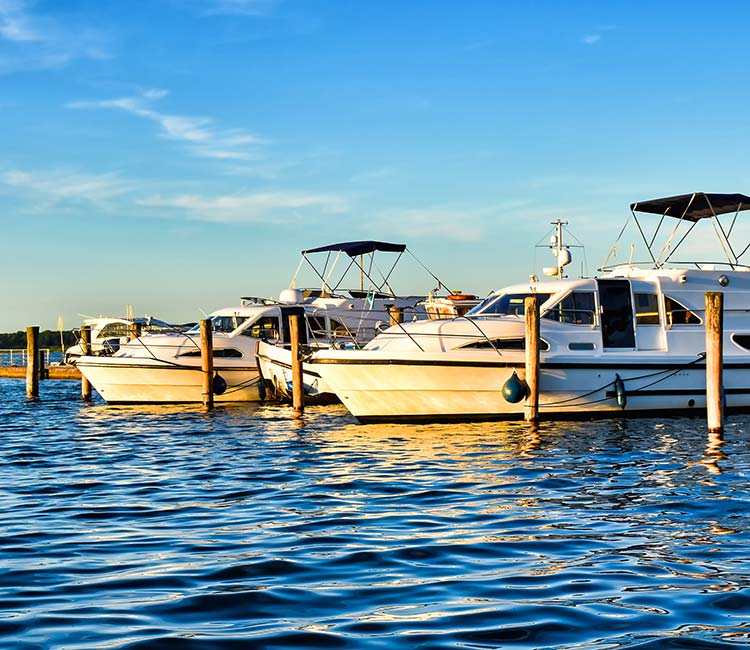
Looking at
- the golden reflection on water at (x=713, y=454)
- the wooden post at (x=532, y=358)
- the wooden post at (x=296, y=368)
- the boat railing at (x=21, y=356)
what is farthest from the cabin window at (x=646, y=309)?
the boat railing at (x=21, y=356)

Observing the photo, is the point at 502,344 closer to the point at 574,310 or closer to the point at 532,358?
the point at 532,358

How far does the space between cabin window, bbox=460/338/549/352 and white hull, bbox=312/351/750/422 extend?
355 millimetres

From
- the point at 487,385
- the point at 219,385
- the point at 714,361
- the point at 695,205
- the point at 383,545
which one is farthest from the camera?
the point at 219,385

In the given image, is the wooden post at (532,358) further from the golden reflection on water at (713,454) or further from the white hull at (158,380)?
the white hull at (158,380)

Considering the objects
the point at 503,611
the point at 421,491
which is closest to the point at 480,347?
the point at 421,491

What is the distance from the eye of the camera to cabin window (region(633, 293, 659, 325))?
2289cm

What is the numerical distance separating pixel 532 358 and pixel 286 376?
10016 mm

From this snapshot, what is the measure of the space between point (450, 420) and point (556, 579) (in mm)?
13665

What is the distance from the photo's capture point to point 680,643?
6406 mm

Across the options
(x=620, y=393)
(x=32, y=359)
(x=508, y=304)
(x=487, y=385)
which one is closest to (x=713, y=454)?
(x=620, y=393)

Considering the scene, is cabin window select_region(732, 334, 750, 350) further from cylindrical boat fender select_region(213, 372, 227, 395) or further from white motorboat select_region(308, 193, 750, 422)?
cylindrical boat fender select_region(213, 372, 227, 395)

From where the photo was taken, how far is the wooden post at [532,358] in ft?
67.1

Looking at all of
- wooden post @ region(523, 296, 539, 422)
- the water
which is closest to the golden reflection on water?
the water

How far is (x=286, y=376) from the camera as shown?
28844 mm
